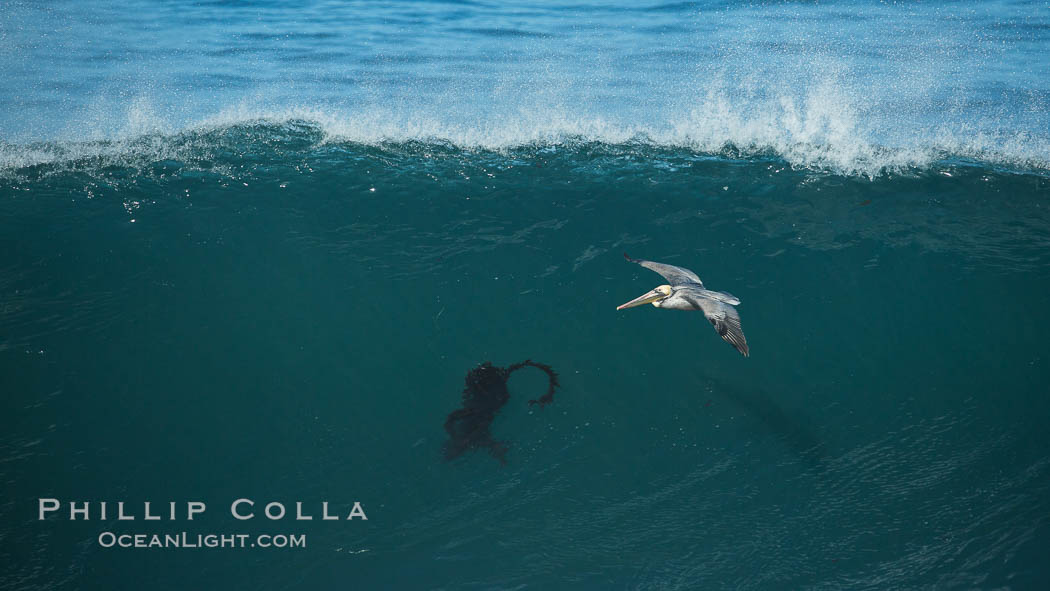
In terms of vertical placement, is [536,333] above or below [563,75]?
below

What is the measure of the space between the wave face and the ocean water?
0.39 feet

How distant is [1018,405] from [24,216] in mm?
9475

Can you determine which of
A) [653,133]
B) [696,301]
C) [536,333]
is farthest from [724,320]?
[653,133]

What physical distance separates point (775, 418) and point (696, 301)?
54.4 inches

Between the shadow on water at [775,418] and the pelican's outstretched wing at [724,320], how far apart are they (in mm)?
1040

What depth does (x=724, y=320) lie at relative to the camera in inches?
205

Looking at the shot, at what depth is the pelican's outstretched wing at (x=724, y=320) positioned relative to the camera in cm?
496

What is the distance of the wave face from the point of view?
358 inches

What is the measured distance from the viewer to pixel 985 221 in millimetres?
7859

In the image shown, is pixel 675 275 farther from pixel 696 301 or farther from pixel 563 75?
pixel 563 75

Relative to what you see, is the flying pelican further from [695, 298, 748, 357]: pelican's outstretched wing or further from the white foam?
the white foam

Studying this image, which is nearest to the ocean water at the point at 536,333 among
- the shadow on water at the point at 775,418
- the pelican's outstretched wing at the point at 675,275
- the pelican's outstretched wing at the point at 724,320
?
the shadow on water at the point at 775,418

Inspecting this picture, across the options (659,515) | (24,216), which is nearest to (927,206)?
(659,515)

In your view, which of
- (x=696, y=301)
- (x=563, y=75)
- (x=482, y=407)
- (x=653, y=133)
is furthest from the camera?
(x=563, y=75)
